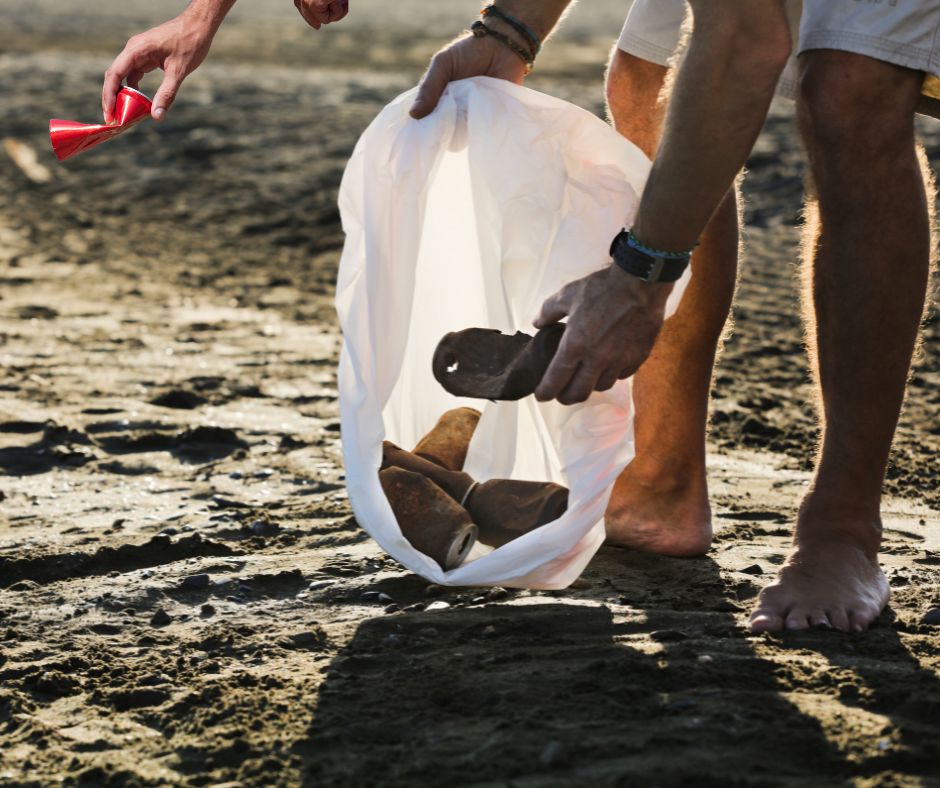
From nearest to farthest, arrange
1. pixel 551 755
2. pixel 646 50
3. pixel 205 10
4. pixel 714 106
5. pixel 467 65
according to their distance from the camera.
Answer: pixel 551 755, pixel 714 106, pixel 205 10, pixel 467 65, pixel 646 50

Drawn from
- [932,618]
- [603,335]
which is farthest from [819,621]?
[603,335]

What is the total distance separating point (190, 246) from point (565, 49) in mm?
9521

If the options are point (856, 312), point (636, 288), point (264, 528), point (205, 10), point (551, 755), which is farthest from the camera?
point (264, 528)

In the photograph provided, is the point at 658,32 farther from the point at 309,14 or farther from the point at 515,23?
→ the point at 309,14

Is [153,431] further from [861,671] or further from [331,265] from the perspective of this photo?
[331,265]

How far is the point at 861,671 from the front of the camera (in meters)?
1.89

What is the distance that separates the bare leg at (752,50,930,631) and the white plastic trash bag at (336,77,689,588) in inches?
10.9

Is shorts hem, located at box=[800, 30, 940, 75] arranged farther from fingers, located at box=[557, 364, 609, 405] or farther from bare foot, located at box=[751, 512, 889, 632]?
bare foot, located at box=[751, 512, 889, 632]

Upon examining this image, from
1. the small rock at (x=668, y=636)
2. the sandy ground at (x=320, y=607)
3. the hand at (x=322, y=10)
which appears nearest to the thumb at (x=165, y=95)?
the hand at (x=322, y=10)

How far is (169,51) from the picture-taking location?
2342 millimetres

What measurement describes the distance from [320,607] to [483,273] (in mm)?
674

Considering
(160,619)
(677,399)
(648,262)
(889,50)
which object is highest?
(889,50)

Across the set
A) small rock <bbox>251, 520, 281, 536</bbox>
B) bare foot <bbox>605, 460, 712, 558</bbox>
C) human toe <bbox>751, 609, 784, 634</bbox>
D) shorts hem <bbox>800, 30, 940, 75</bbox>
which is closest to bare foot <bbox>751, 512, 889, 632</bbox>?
human toe <bbox>751, 609, 784, 634</bbox>

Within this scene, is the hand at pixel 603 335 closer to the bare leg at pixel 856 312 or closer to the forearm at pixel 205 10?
the bare leg at pixel 856 312
